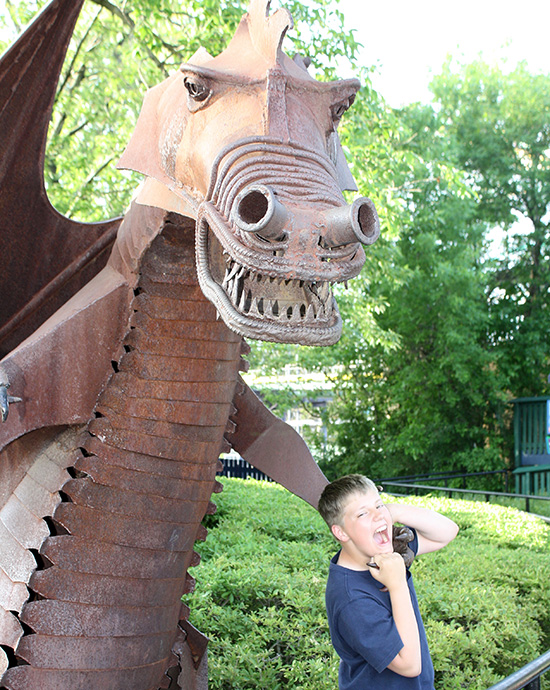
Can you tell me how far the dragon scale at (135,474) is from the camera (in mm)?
1605

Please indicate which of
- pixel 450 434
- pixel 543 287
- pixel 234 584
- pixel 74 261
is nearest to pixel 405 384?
pixel 450 434

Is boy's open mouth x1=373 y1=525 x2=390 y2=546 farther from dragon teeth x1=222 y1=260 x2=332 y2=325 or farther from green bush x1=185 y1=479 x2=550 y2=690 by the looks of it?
green bush x1=185 y1=479 x2=550 y2=690

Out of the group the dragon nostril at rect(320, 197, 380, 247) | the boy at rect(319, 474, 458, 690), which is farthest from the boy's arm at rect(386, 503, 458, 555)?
the dragon nostril at rect(320, 197, 380, 247)

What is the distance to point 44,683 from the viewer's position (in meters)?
1.57

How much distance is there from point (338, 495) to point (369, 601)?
29 cm

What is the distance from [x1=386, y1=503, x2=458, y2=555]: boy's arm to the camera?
6.85 feet

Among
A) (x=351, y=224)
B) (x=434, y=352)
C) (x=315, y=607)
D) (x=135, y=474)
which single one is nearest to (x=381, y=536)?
(x=135, y=474)

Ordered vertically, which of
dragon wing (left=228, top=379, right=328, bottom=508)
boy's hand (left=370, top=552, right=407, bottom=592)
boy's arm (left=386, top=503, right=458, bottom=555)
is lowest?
boy's hand (left=370, top=552, right=407, bottom=592)

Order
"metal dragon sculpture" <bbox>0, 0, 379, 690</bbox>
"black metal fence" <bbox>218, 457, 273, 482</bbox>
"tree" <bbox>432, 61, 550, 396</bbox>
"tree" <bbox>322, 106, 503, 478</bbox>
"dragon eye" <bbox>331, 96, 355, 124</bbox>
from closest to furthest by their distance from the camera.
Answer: "metal dragon sculpture" <bbox>0, 0, 379, 690</bbox>, "dragon eye" <bbox>331, 96, 355, 124</bbox>, "black metal fence" <bbox>218, 457, 273, 482</bbox>, "tree" <bbox>322, 106, 503, 478</bbox>, "tree" <bbox>432, 61, 550, 396</bbox>

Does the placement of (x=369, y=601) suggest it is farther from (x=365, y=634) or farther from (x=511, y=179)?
(x=511, y=179)

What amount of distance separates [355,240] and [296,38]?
22.9 feet

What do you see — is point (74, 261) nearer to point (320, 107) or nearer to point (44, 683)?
point (320, 107)

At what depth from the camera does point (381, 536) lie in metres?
1.83

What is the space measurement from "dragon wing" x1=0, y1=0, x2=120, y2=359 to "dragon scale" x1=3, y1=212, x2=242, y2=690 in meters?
0.58
